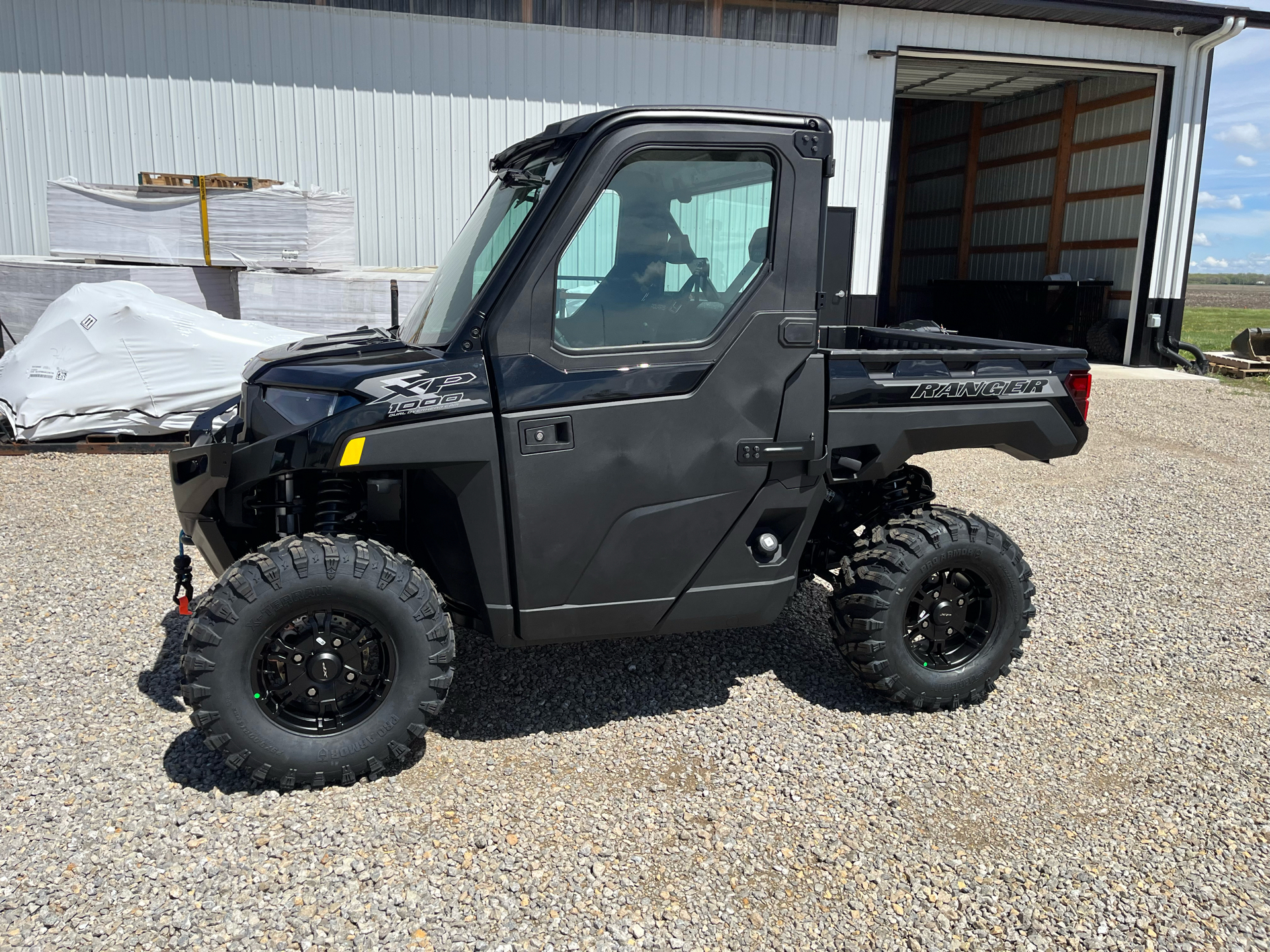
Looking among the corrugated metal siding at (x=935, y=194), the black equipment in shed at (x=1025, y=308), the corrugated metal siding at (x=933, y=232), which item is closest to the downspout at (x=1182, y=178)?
the black equipment in shed at (x=1025, y=308)

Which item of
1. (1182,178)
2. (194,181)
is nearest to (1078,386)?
(194,181)

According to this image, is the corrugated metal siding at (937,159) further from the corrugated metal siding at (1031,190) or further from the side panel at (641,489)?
the side panel at (641,489)

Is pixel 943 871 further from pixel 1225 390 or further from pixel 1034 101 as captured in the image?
pixel 1034 101

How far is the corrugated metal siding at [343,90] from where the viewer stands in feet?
35.8

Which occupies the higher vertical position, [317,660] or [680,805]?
[317,660]

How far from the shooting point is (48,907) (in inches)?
103

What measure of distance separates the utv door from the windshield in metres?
0.21

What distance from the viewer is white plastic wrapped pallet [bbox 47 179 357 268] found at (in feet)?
29.5

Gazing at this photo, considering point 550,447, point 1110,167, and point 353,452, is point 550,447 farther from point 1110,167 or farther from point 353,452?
point 1110,167

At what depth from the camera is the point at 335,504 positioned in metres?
3.37

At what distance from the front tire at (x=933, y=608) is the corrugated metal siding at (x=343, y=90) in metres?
9.43

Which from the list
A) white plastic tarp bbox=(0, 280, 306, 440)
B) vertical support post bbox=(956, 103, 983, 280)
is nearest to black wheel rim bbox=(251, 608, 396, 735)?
white plastic tarp bbox=(0, 280, 306, 440)

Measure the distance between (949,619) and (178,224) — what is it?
26.9 feet

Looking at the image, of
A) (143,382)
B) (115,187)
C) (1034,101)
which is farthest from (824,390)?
(1034,101)
